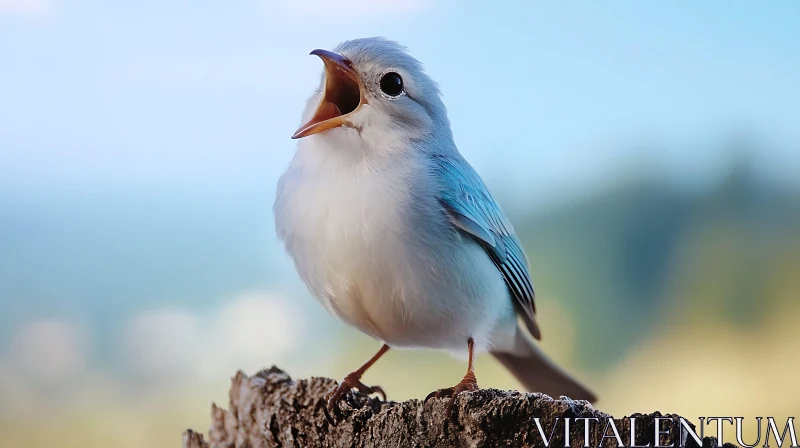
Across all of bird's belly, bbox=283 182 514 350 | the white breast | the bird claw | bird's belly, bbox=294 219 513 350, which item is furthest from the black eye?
the bird claw

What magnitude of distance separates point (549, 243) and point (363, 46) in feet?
7.50

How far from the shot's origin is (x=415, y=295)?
304 centimetres

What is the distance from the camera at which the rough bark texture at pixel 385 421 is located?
2.57m

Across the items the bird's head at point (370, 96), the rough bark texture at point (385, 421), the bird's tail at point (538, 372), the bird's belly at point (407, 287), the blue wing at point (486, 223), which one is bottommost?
the rough bark texture at point (385, 421)

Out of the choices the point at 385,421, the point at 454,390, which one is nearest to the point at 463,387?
the point at 454,390

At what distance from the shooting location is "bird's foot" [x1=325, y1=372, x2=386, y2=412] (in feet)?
10.3

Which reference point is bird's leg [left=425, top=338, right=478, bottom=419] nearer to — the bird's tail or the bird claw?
the bird claw

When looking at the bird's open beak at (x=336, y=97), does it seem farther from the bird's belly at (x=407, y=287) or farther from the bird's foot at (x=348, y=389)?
the bird's foot at (x=348, y=389)

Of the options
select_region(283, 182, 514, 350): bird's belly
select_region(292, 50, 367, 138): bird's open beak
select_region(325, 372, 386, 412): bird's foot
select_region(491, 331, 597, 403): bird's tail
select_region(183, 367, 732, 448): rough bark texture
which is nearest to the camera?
select_region(183, 367, 732, 448): rough bark texture

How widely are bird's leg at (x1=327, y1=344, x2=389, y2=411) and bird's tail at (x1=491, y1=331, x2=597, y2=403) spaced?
0.67 meters

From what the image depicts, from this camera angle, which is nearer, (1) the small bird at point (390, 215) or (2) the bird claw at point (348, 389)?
(1) the small bird at point (390, 215)

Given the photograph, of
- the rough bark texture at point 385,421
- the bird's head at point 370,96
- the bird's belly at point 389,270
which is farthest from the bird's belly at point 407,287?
the bird's head at point 370,96

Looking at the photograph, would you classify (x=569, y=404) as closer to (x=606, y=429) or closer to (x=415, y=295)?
(x=606, y=429)

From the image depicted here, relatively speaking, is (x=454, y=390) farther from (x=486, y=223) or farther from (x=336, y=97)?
(x=336, y=97)
